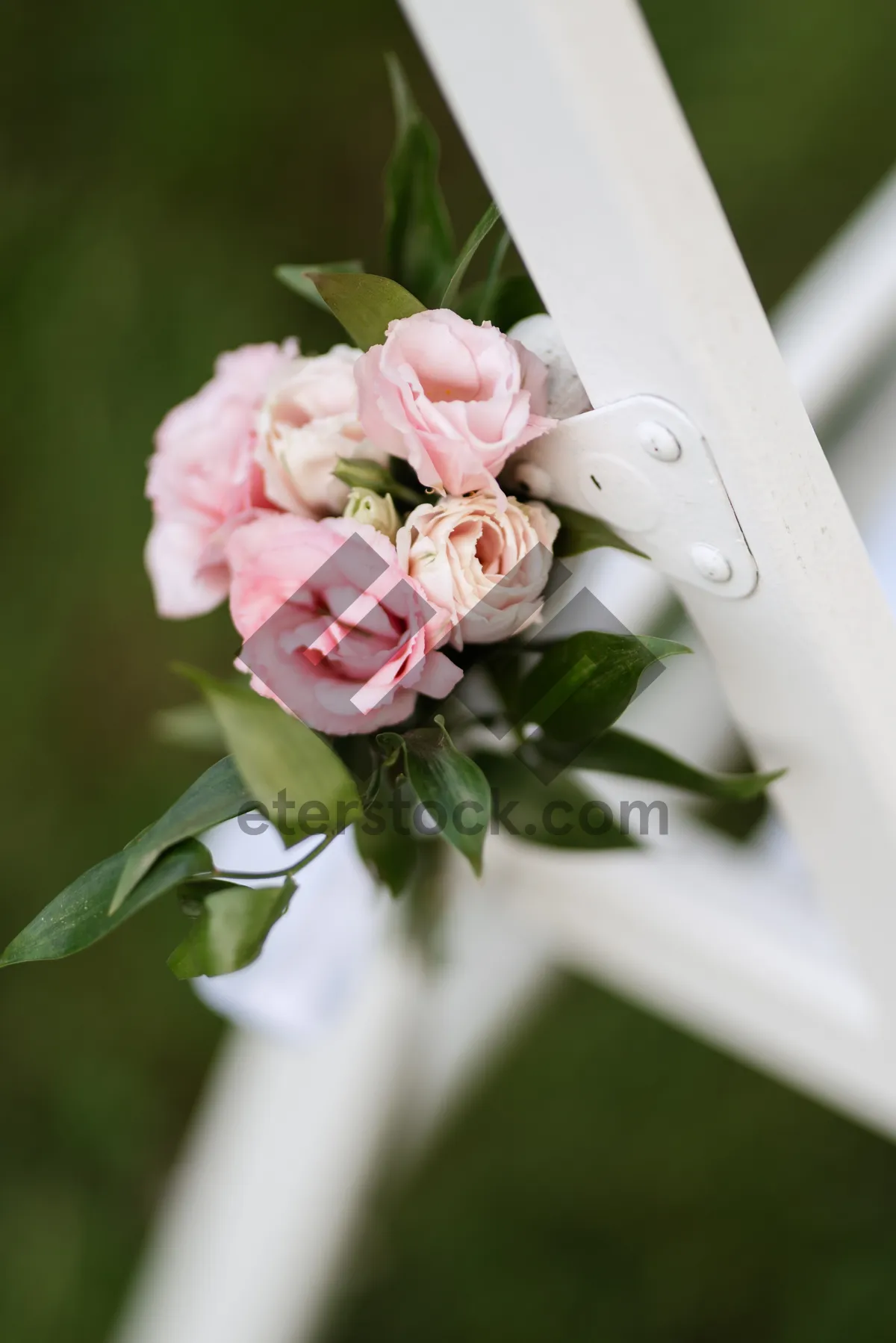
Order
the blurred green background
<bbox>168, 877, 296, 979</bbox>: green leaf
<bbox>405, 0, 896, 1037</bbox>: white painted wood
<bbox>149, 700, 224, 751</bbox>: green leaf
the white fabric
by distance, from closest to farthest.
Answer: <bbox>405, 0, 896, 1037</bbox>: white painted wood, <bbox>168, 877, 296, 979</bbox>: green leaf, <bbox>149, 700, 224, 751</bbox>: green leaf, the white fabric, the blurred green background

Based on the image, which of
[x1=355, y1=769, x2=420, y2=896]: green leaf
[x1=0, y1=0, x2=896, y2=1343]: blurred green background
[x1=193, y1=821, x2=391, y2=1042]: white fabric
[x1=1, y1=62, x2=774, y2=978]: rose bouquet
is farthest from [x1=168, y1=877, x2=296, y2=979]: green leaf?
[x1=0, y1=0, x2=896, y2=1343]: blurred green background

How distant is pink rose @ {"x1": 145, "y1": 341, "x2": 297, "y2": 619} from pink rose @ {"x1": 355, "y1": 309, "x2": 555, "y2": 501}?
11 centimetres

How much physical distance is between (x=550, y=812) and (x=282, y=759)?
0.25m

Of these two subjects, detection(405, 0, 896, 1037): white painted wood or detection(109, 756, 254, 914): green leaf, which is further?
detection(109, 756, 254, 914): green leaf

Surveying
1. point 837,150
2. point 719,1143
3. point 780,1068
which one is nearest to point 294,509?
point 780,1068

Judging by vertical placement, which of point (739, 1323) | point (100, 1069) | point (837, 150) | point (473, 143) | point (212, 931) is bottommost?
point (739, 1323)

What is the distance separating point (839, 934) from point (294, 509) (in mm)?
429

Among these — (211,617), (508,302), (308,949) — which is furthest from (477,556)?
(211,617)

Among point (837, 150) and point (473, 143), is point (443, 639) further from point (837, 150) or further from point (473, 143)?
point (837, 150)

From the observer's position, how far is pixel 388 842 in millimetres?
618

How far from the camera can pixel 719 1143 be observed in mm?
1345

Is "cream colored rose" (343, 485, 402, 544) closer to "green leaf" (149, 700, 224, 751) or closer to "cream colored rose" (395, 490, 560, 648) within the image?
"cream colored rose" (395, 490, 560, 648)

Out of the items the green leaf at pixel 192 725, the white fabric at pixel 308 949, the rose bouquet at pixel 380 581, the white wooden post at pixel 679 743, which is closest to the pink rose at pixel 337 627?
the rose bouquet at pixel 380 581

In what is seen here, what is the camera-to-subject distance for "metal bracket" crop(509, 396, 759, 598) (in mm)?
449
